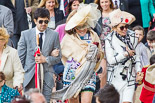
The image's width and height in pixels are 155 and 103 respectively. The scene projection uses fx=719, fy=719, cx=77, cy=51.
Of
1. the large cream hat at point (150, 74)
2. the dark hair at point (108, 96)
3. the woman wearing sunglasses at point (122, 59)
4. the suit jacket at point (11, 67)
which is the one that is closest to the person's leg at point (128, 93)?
the woman wearing sunglasses at point (122, 59)

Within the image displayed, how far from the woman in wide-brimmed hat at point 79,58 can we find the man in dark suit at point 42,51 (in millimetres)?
374

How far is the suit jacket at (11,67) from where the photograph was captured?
1134 cm

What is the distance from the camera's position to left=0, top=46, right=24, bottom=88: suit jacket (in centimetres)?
1134

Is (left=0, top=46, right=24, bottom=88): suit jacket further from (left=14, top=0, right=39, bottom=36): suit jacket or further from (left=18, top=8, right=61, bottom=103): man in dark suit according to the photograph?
(left=14, top=0, right=39, bottom=36): suit jacket

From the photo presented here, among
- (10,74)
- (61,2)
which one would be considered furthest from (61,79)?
(61,2)

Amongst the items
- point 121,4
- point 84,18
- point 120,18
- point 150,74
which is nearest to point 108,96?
point 150,74

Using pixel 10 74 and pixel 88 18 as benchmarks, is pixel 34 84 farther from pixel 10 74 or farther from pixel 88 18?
pixel 88 18

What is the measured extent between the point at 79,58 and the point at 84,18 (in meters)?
0.72

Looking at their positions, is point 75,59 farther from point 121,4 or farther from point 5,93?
point 121,4

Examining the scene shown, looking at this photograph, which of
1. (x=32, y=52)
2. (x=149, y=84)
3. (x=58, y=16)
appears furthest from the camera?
(x=58, y=16)

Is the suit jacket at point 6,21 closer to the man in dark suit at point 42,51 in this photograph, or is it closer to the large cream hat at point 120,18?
the man in dark suit at point 42,51

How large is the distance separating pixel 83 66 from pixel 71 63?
22 centimetres

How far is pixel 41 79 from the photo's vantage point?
11805mm

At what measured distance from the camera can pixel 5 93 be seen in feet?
34.4
